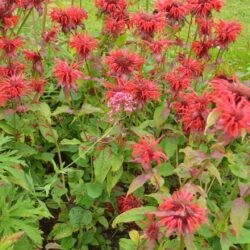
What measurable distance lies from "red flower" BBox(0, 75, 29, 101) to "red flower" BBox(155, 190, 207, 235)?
0.77 meters

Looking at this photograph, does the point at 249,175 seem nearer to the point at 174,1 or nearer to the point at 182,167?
the point at 182,167

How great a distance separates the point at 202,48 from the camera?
8.41 feet

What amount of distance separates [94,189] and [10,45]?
639 mm

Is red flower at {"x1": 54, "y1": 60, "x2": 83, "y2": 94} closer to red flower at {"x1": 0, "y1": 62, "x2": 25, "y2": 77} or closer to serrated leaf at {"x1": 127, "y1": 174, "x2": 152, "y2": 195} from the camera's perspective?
red flower at {"x1": 0, "y1": 62, "x2": 25, "y2": 77}

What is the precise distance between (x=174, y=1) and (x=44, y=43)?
0.56 metres

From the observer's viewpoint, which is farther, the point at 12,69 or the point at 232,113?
the point at 12,69

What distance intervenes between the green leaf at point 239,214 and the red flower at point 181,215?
285 millimetres

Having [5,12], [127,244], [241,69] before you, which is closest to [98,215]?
[127,244]

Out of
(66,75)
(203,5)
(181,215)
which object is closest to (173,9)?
(203,5)

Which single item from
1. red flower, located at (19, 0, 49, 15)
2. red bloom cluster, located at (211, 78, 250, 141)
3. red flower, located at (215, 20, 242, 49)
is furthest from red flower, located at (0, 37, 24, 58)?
red bloom cluster, located at (211, 78, 250, 141)

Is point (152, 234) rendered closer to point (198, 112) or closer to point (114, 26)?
point (198, 112)

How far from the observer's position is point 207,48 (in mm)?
2559

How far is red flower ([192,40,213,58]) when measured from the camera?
2.55m

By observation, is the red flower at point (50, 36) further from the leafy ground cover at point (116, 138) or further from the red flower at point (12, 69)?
the red flower at point (12, 69)
